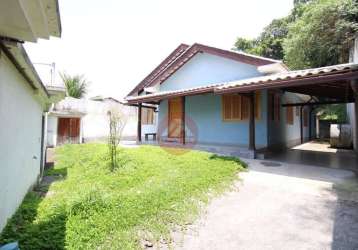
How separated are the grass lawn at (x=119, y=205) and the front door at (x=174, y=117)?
18.2 feet

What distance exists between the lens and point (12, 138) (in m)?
3.66

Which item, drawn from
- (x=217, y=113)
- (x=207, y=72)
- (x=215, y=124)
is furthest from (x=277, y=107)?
(x=207, y=72)

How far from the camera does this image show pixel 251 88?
723cm

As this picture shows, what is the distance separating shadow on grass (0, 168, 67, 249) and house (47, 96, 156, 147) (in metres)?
10.6

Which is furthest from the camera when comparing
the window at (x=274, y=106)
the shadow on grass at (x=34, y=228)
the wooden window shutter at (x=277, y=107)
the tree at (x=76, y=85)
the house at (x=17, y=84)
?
the tree at (x=76, y=85)

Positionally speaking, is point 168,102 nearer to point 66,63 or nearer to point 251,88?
point 251,88

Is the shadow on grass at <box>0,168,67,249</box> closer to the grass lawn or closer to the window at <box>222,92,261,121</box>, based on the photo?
the grass lawn

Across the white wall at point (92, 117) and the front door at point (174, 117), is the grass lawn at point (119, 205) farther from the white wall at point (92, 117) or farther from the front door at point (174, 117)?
the white wall at point (92, 117)

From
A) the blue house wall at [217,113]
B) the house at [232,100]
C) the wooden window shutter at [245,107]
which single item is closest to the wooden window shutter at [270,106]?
the house at [232,100]

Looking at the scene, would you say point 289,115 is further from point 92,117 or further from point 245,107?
point 92,117

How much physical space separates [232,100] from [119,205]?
738 cm

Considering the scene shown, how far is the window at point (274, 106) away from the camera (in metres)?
9.86

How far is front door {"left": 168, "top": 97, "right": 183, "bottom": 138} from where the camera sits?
12.5 meters

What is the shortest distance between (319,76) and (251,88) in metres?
1.88
